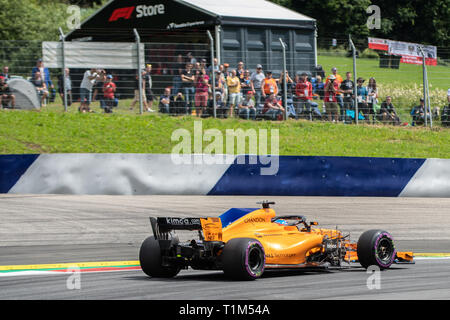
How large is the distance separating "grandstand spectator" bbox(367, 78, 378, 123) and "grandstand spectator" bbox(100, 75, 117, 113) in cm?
667

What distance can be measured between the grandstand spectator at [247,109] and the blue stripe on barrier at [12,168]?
253 inches

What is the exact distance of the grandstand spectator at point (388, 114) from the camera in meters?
21.0

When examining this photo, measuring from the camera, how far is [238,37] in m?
22.5

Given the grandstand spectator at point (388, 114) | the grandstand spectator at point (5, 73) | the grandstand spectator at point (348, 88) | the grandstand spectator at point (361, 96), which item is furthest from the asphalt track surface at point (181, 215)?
the grandstand spectator at point (388, 114)

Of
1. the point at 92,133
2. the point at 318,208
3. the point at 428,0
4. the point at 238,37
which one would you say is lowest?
the point at 318,208

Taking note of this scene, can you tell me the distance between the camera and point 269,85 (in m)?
19.3

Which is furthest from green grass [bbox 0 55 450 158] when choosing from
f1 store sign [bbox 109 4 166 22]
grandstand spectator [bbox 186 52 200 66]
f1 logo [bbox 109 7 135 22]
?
Answer: f1 logo [bbox 109 7 135 22]

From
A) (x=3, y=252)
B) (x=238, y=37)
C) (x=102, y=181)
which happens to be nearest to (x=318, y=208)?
(x=102, y=181)

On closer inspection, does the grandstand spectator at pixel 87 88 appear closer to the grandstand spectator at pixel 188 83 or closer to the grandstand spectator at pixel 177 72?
the grandstand spectator at pixel 177 72

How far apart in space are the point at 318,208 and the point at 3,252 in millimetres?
6419

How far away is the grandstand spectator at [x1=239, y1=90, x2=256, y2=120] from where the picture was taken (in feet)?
64.0

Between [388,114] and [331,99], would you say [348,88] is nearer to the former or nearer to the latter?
[331,99]
